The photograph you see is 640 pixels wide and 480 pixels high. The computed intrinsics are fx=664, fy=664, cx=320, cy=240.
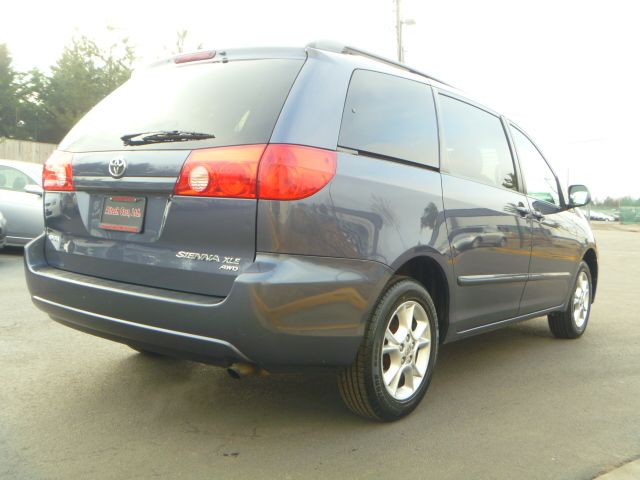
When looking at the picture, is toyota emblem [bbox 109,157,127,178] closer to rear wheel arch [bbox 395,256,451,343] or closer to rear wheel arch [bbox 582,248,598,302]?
rear wheel arch [bbox 395,256,451,343]

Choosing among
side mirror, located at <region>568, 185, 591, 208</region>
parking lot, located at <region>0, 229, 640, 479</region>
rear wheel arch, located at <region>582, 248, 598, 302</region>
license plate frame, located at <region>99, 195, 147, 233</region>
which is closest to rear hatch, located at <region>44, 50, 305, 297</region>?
license plate frame, located at <region>99, 195, 147, 233</region>

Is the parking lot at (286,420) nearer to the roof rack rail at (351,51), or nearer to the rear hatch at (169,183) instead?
the rear hatch at (169,183)

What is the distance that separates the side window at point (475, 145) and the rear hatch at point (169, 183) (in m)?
1.19

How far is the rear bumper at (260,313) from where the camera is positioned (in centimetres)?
270

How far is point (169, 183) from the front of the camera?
2881mm

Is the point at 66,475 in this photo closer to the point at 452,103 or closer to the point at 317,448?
the point at 317,448

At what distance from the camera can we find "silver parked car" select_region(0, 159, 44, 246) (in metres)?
9.53

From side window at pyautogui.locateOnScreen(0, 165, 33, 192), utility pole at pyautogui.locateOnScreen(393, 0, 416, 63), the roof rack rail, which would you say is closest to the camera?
the roof rack rail

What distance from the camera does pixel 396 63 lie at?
12.2ft

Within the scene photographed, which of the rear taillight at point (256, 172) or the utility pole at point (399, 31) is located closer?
the rear taillight at point (256, 172)

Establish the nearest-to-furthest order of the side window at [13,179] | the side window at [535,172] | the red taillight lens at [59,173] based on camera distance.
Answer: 1. the red taillight lens at [59,173]
2. the side window at [535,172]
3. the side window at [13,179]

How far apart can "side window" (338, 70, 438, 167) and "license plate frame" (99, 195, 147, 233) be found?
950 millimetres

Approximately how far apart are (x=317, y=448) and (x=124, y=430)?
2.99 ft

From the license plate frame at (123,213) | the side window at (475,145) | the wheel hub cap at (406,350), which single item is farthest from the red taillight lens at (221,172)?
the side window at (475,145)
